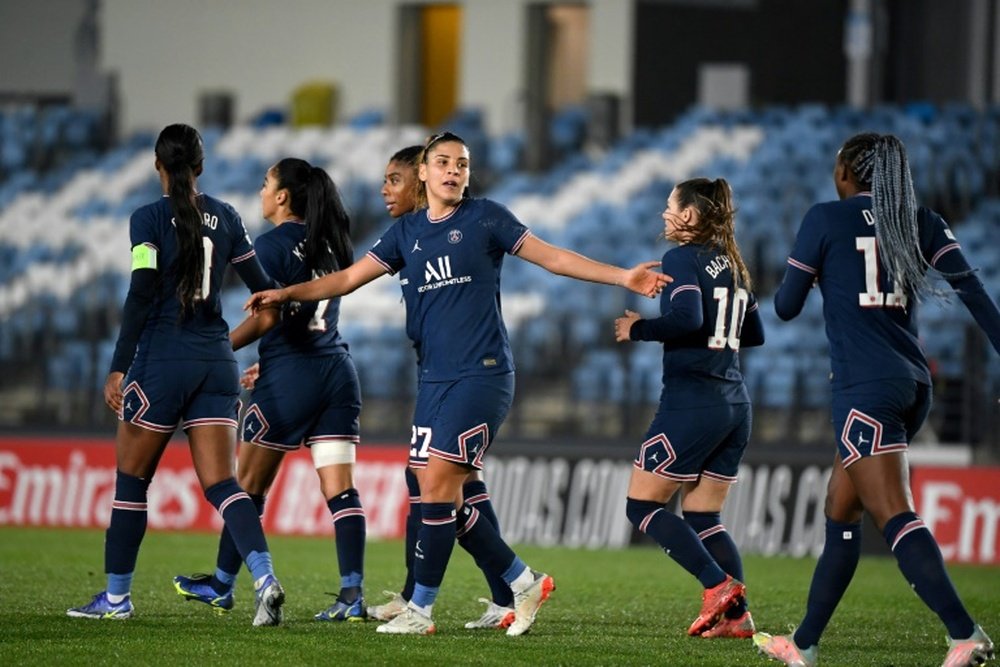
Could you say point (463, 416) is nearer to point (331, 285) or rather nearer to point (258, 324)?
point (331, 285)

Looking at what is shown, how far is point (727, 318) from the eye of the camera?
7512mm

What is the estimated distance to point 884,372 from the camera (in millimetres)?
6277

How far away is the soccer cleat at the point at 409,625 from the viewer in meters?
7.08

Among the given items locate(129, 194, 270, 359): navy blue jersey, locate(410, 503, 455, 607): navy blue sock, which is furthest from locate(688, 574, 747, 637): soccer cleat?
locate(129, 194, 270, 359): navy blue jersey

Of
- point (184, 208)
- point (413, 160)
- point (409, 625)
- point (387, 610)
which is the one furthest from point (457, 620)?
point (184, 208)

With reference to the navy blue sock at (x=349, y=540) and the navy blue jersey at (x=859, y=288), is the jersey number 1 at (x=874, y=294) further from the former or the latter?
the navy blue sock at (x=349, y=540)

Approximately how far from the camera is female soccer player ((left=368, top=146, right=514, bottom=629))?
7.62 meters

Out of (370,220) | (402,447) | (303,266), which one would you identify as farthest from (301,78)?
(303,266)

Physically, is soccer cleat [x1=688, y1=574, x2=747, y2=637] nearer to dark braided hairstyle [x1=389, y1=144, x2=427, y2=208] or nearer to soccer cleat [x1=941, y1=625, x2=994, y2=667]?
soccer cleat [x1=941, y1=625, x2=994, y2=667]

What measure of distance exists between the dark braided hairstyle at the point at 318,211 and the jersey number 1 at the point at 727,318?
1.74 metres

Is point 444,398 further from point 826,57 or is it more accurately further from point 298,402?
point 826,57

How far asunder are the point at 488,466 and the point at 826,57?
10.9m

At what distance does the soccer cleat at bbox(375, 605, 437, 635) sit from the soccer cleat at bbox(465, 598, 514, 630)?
0.47 m

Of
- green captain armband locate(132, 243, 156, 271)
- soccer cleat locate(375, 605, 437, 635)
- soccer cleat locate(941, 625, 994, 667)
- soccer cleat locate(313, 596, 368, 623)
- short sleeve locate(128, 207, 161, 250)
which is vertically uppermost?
short sleeve locate(128, 207, 161, 250)
